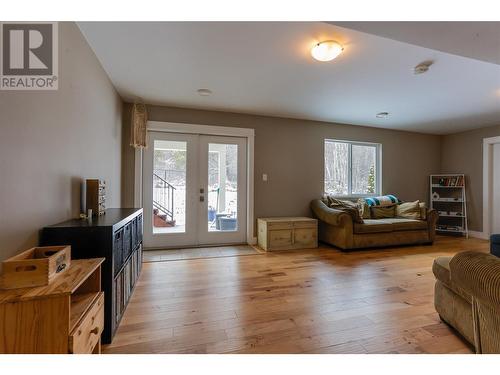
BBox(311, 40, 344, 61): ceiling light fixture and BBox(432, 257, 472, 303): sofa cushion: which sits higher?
BBox(311, 40, 344, 61): ceiling light fixture

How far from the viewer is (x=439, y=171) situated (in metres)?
5.56

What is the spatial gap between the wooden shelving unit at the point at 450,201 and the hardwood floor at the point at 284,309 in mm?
2672

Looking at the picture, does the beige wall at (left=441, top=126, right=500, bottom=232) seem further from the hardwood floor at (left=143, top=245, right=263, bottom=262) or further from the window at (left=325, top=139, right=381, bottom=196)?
the hardwood floor at (left=143, top=245, right=263, bottom=262)

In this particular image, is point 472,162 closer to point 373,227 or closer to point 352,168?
point 352,168

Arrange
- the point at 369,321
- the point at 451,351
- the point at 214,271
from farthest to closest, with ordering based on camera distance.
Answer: the point at 214,271
the point at 369,321
the point at 451,351

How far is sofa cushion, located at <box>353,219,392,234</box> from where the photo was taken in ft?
12.2

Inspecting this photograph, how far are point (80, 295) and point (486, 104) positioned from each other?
5.36 m

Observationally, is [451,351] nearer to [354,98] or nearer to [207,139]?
[354,98]

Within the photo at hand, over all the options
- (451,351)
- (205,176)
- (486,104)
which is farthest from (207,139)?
(486,104)

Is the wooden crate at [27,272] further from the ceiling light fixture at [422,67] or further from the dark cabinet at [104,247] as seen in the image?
the ceiling light fixture at [422,67]

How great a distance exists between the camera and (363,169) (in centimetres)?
499

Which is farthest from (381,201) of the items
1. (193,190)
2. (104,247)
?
(104,247)
